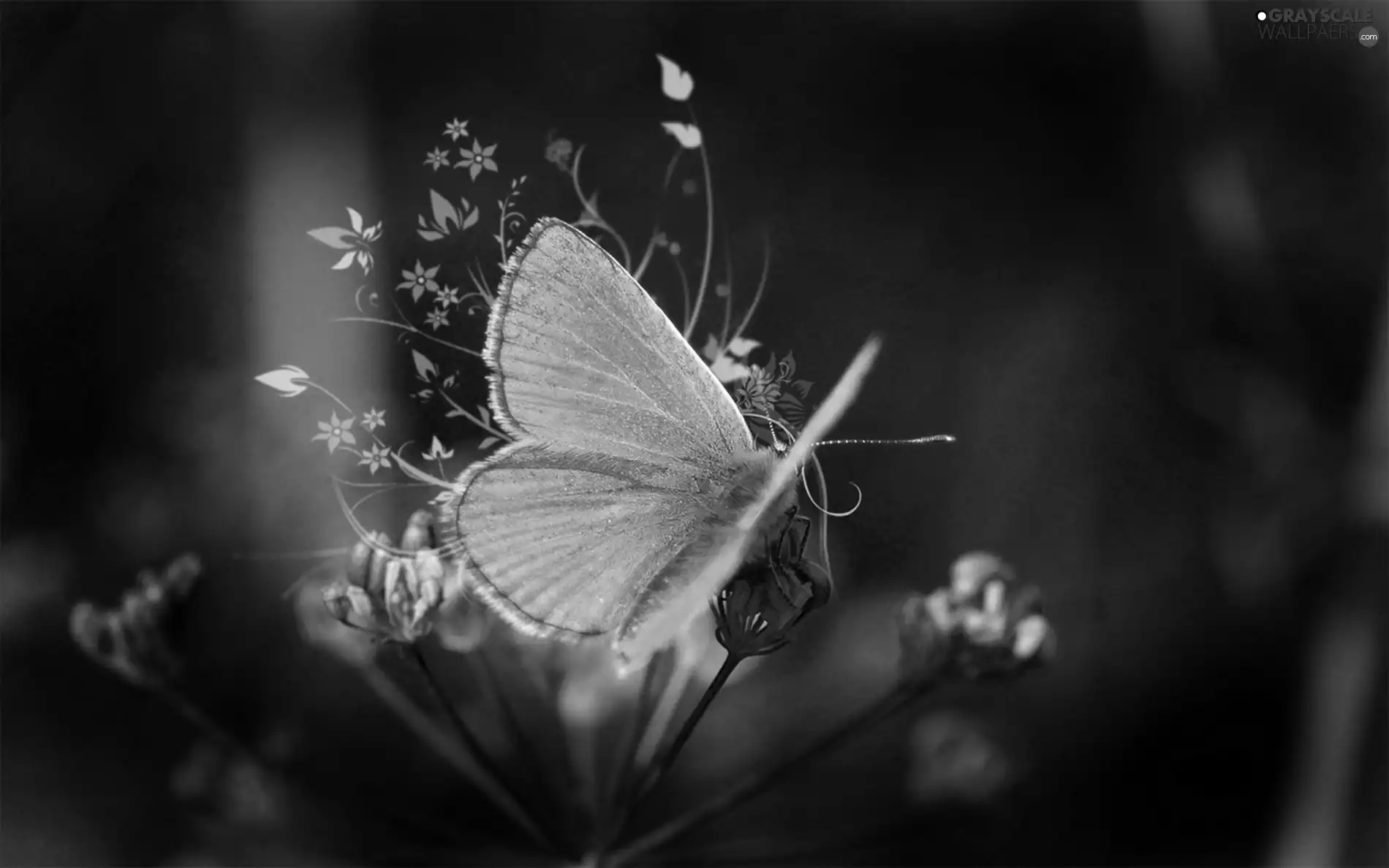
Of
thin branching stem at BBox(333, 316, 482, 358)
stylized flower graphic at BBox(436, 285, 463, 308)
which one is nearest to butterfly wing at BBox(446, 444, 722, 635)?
thin branching stem at BBox(333, 316, 482, 358)

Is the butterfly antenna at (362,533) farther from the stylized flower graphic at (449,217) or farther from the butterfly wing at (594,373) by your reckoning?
the stylized flower graphic at (449,217)

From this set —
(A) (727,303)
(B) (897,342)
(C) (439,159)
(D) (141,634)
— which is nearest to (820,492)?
(A) (727,303)

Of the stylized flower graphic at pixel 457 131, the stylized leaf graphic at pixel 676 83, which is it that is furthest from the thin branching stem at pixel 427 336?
the stylized leaf graphic at pixel 676 83

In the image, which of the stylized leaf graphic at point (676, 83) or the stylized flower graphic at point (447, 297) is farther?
the stylized leaf graphic at point (676, 83)

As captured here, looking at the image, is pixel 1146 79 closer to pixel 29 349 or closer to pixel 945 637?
pixel 945 637

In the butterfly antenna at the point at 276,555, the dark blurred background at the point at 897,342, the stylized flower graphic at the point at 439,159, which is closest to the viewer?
the stylized flower graphic at the point at 439,159

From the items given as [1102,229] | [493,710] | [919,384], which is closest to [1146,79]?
[1102,229]

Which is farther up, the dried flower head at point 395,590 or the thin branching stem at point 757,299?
the thin branching stem at point 757,299
